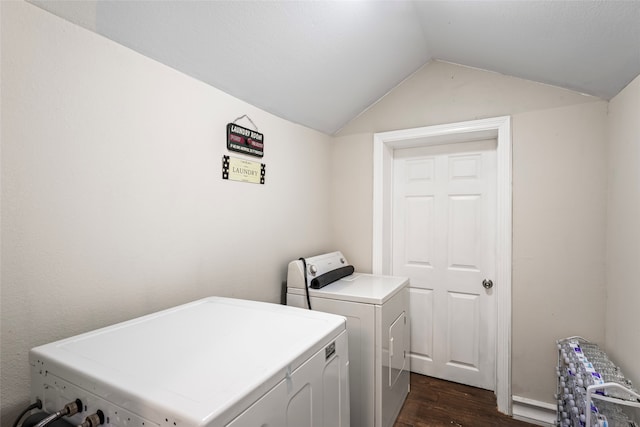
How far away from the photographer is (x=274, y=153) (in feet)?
6.51

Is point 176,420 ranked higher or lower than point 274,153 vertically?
lower

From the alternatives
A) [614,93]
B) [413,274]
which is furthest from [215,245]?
[614,93]

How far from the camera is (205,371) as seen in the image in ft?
2.49

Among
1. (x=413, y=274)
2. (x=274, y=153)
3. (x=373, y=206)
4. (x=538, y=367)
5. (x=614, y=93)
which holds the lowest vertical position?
(x=538, y=367)

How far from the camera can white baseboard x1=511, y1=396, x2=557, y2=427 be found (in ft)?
6.13

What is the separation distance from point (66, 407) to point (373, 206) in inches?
82.4

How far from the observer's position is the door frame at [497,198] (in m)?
1.98

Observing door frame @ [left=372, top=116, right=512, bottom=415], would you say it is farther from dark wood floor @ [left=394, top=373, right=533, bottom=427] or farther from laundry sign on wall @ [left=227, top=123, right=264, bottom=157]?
laundry sign on wall @ [left=227, top=123, right=264, bottom=157]

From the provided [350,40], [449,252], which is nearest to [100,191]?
[350,40]

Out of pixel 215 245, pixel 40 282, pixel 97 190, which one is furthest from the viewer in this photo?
pixel 215 245

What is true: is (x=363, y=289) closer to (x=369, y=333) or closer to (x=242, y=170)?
(x=369, y=333)

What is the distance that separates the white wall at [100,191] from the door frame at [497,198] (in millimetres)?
1118

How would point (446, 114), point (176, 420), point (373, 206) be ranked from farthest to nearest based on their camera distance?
1. point (373, 206)
2. point (446, 114)
3. point (176, 420)

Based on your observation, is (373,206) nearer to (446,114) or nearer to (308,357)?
(446,114)
